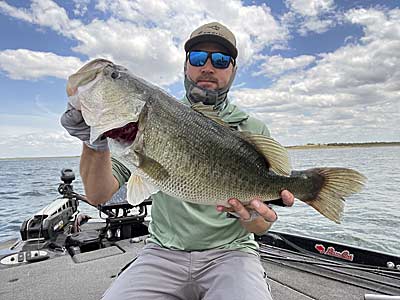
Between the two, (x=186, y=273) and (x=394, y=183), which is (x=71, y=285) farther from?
(x=394, y=183)

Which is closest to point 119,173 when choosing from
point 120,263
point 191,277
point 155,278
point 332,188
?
point 155,278

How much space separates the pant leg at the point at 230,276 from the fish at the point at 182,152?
0.44 m

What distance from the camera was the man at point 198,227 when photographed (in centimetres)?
177

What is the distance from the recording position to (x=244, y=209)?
5.65 ft

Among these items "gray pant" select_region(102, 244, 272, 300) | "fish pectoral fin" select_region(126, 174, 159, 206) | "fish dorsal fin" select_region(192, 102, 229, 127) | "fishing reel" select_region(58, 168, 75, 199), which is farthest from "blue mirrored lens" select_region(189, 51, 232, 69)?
"fishing reel" select_region(58, 168, 75, 199)

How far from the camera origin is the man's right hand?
1687mm

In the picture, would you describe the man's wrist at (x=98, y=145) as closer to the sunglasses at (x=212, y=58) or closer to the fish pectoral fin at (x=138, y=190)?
the fish pectoral fin at (x=138, y=190)

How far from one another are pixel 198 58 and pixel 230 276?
1.49m

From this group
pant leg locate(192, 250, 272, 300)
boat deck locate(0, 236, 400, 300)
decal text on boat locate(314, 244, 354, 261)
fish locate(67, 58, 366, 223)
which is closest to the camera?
fish locate(67, 58, 366, 223)

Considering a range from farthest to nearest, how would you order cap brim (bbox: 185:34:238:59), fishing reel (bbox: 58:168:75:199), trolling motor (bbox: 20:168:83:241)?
fishing reel (bbox: 58:168:75:199) < trolling motor (bbox: 20:168:83:241) < cap brim (bbox: 185:34:238:59)

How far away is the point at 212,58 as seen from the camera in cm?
233

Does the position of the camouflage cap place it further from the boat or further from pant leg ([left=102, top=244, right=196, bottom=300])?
the boat

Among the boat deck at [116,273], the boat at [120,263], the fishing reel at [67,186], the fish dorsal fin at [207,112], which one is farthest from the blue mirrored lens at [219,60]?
the fishing reel at [67,186]

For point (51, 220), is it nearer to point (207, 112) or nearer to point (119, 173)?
point (119, 173)
